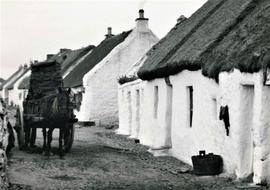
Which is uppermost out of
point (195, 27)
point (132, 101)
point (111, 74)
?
point (195, 27)

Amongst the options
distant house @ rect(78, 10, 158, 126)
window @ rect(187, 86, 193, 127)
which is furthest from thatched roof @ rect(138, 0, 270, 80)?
distant house @ rect(78, 10, 158, 126)

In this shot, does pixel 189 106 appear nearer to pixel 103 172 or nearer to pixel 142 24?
pixel 103 172

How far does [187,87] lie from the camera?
588 inches

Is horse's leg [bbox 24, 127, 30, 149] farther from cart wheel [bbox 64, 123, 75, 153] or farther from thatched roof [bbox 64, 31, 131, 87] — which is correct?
thatched roof [bbox 64, 31, 131, 87]

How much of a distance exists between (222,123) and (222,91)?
80 centimetres

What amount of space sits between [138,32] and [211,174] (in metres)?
20.5

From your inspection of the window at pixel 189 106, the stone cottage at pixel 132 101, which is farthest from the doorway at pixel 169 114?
the stone cottage at pixel 132 101

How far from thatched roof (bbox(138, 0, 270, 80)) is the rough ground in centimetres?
268

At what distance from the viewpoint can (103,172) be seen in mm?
12125

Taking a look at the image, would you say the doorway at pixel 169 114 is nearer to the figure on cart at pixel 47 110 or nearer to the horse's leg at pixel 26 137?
the figure on cart at pixel 47 110

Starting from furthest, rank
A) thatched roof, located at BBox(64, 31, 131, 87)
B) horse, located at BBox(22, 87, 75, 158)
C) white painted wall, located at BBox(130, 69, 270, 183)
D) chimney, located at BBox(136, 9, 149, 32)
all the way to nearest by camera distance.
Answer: thatched roof, located at BBox(64, 31, 131, 87)
chimney, located at BBox(136, 9, 149, 32)
horse, located at BBox(22, 87, 75, 158)
white painted wall, located at BBox(130, 69, 270, 183)

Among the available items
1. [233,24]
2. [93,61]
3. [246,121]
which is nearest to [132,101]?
[233,24]

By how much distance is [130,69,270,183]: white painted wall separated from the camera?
9.92 metres

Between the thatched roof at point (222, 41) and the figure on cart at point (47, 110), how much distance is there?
3671mm
